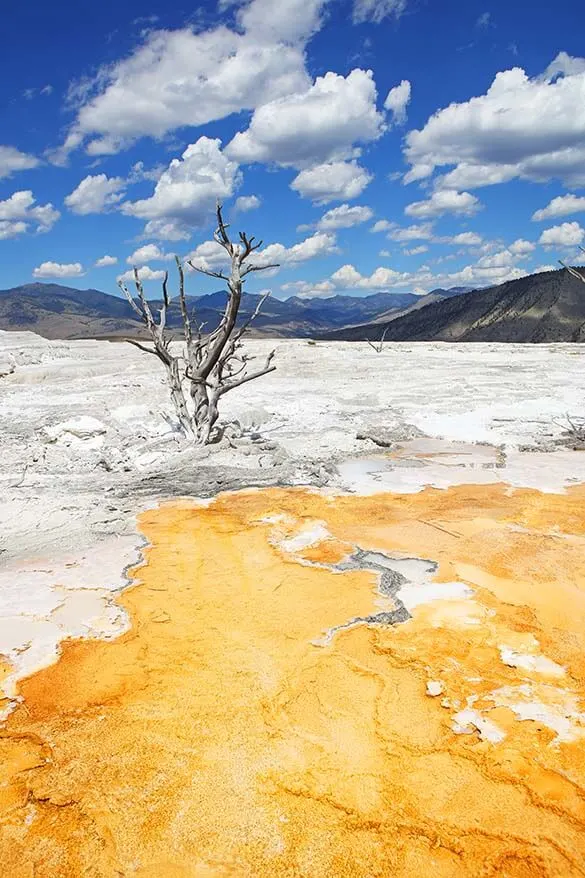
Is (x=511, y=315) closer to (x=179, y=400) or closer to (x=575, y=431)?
(x=575, y=431)

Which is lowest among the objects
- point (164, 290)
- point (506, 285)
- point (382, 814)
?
point (382, 814)

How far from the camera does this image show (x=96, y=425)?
9.34 metres

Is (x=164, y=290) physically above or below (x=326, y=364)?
above

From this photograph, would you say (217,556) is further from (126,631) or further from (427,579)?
(427,579)

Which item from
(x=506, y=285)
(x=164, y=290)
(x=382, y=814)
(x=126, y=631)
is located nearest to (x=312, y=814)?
(x=382, y=814)

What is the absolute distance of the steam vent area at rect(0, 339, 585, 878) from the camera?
2025 millimetres

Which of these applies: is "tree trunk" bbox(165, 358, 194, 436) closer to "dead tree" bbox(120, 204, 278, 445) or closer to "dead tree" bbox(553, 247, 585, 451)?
"dead tree" bbox(120, 204, 278, 445)

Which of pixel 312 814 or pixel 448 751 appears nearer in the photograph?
pixel 312 814

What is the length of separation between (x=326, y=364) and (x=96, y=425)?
997 cm

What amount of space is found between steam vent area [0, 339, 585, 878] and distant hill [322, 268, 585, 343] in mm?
44608

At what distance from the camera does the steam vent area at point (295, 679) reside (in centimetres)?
203

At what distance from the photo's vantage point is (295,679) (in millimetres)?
2906

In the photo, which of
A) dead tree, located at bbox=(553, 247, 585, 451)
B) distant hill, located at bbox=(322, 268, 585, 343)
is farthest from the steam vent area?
distant hill, located at bbox=(322, 268, 585, 343)

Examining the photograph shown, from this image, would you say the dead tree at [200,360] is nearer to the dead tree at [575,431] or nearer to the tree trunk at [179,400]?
the tree trunk at [179,400]
